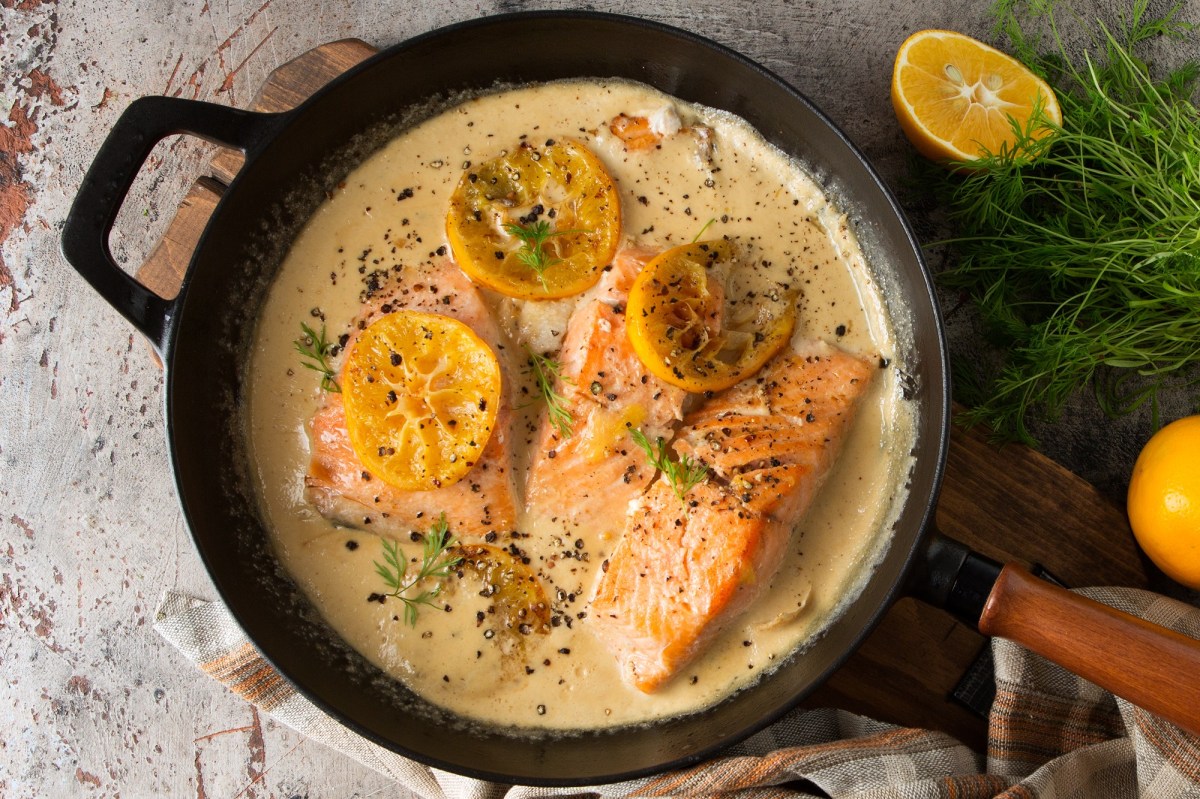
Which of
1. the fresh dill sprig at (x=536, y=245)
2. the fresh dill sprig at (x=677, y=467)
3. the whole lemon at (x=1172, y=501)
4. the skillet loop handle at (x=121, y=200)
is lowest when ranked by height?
the whole lemon at (x=1172, y=501)

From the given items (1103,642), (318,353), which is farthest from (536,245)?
(1103,642)

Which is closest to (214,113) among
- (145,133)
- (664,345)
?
(145,133)

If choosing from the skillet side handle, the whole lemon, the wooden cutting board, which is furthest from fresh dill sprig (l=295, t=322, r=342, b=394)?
the whole lemon

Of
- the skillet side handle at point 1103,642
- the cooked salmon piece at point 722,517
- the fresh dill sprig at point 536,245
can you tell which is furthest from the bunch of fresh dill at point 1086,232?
the fresh dill sprig at point 536,245

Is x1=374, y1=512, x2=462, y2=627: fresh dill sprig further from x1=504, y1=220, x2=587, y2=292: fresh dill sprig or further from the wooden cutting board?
the wooden cutting board

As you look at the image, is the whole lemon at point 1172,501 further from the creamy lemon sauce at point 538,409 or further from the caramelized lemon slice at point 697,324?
the caramelized lemon slice at point 697,324

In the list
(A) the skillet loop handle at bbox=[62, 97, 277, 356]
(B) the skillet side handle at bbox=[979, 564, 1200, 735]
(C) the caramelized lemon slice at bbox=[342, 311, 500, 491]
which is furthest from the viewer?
(C) the caramelized lemon slice at bbox=[342, 311, 500, 491]

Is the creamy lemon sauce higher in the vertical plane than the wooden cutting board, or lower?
higher
